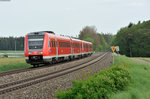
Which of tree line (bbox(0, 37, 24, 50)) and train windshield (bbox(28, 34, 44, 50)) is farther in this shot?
tree line (bbox(0, 37, 24, 50))

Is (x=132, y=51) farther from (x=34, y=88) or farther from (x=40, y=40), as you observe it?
(x=34, y=88)

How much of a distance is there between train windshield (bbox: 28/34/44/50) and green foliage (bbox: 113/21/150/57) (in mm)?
57530

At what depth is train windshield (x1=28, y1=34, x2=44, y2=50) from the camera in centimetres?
1831

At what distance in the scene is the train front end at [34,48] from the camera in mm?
18125

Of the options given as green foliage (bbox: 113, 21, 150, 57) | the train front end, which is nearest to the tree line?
green foliage (bbox: 113, 21, 150, 57)

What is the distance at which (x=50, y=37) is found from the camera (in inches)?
760

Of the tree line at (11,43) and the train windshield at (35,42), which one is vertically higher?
the tree line at (11,43)

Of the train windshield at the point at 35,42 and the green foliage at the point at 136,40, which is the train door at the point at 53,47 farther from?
the green foliage at the point at 136,40

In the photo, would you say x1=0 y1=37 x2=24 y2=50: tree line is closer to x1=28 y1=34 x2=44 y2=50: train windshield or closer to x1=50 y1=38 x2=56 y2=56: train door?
x1=50 y1=38 x2=56 y2=56: train door

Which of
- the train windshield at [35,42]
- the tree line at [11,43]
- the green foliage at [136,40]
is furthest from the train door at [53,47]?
the tree line at [11,43]

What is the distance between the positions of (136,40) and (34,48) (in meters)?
60.9

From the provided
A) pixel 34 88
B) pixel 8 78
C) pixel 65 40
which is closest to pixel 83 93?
pixel 34 88

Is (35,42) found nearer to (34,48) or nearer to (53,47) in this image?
(34,48)

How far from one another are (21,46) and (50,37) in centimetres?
11078
